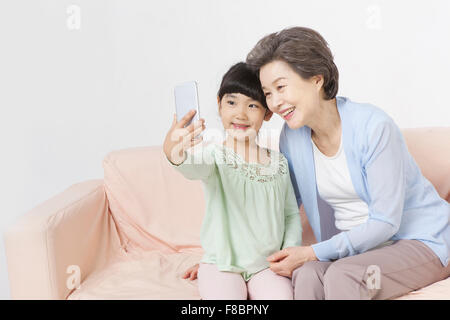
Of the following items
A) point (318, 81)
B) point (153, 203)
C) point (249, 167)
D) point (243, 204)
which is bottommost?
point (153, 203)

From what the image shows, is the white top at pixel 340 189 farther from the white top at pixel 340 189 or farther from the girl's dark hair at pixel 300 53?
the girl's dark hair at pixel 300 53

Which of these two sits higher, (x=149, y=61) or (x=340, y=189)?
(x=149, y=61)

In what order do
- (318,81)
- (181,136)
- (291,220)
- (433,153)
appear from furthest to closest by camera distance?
(433,153)
(291,220)
(318,81)
(181,136)

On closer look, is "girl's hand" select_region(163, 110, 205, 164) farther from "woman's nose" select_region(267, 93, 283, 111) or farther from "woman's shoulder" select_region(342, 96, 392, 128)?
"woman's shoulder" select_region(342, 96, 392, 128)

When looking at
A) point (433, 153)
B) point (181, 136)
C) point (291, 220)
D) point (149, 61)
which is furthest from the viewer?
point (149, 61)

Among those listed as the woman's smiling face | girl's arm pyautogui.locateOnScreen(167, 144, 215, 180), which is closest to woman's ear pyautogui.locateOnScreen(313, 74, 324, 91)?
the woman's smiling face

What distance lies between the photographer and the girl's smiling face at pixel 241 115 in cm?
159

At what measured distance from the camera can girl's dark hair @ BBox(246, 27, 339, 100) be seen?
58.4 inches

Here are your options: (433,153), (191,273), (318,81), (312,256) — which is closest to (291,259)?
(312,256)

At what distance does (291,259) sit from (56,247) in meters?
0.72

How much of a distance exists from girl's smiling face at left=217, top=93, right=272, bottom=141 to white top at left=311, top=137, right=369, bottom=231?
0.21 m

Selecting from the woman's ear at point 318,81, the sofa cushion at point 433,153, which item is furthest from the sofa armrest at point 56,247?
the sofa cushion at point 433,153

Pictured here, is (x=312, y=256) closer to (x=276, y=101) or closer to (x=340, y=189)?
(x=340, y=189)

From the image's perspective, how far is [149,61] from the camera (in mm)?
2562
